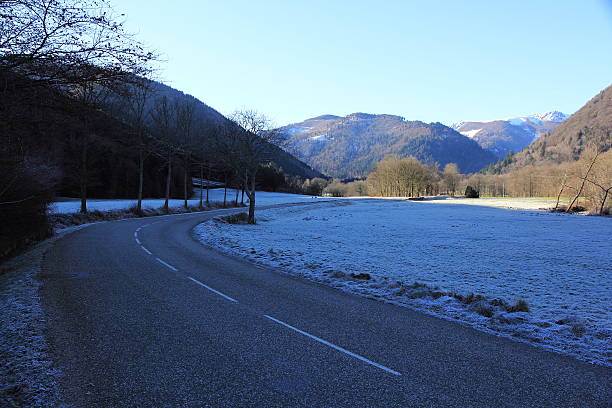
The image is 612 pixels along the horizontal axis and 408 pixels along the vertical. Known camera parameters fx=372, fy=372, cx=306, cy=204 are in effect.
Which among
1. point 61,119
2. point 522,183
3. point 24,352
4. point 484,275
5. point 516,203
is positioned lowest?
point 484,275

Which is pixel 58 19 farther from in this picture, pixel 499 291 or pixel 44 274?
pixel 499 291

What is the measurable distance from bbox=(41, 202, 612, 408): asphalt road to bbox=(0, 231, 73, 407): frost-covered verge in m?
0.18

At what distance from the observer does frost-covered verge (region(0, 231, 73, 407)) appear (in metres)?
4.35

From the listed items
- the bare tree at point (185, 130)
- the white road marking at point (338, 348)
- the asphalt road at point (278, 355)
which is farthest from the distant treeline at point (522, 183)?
the white road marking at point (338, 348)

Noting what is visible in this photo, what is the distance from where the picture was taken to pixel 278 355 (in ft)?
18.5

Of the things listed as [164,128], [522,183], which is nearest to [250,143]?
[164,128]

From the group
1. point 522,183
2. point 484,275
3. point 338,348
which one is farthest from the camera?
point 522,183

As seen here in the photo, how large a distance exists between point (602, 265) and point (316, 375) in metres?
15.9

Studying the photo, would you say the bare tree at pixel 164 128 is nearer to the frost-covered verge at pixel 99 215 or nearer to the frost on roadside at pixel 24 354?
the frost-covered verge at pixel 99 215

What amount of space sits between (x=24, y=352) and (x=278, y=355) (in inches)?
146

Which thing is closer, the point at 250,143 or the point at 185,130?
the point at 250,143

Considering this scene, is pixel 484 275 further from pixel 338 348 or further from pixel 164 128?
pixel 164 128

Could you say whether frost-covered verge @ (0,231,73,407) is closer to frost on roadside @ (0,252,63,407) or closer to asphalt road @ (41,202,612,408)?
frost on roadside @ (0,252,63,407)

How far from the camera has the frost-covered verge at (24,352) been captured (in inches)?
171
